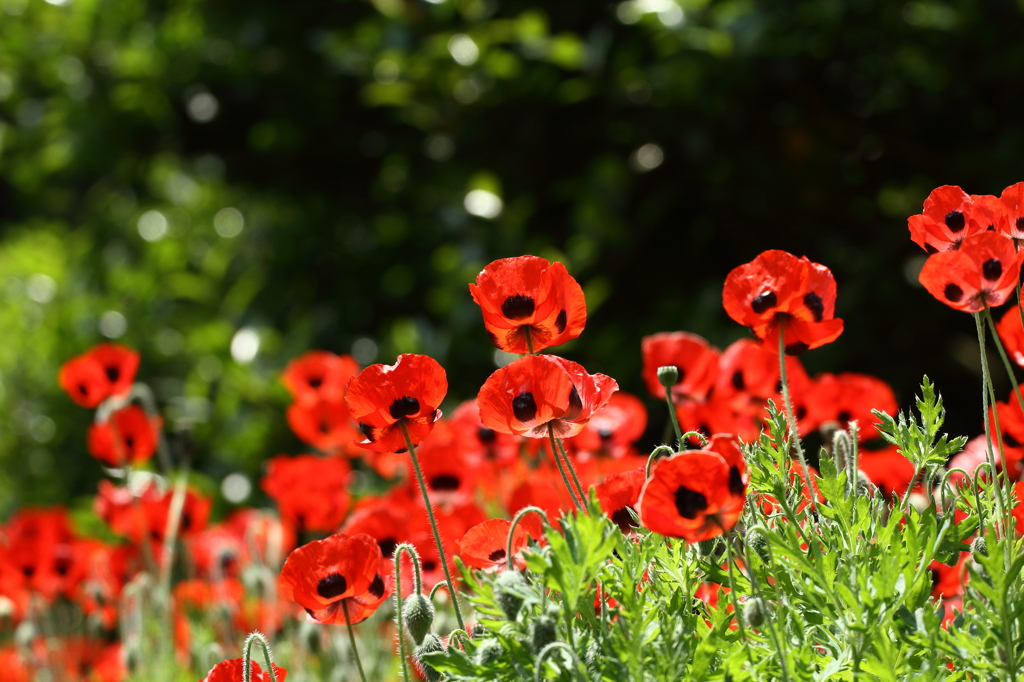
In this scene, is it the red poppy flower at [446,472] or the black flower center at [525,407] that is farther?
the red poppy flower at [446,472]

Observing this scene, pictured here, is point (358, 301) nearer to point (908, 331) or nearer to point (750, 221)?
point (750, 221)

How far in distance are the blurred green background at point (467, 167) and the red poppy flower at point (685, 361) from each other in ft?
4.41

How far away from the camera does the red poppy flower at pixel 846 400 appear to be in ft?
5.83

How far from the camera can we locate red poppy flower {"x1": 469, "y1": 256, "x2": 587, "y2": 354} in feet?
4.07

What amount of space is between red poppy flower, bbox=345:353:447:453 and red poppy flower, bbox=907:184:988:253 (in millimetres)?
645

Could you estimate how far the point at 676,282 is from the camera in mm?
3738

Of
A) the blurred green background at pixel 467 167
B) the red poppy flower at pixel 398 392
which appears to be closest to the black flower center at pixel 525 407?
the red poppy flower at pixel 398 392

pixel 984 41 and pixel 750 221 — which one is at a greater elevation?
pixel 984 41

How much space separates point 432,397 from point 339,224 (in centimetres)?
315

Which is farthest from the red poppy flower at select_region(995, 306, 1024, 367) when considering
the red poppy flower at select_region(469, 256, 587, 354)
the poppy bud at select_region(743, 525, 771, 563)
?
the red poppy flower at select_region(469, 256, 587, 354)

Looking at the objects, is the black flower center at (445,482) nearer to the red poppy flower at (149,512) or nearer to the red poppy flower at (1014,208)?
the red poppy flower at (149,512)

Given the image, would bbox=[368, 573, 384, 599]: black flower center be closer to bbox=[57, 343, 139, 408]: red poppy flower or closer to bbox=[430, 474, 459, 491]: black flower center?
bbox=[430, 474, 459, 491]: black flower center

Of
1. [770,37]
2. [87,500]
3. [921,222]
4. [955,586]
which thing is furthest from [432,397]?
[87,500]

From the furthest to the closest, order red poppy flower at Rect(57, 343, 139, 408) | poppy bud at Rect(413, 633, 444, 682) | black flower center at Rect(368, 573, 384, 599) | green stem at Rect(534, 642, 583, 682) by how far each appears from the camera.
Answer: red poppy flower at Rect(57, 343, 139, 408) → black flower center at Rect(368, 573, 384, 599) → poppy bud at Rect(413, 633, 444, 682) → green stem at Rect(534, 642, 583, 682)
